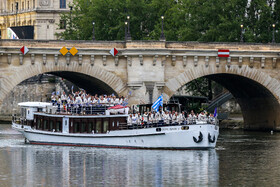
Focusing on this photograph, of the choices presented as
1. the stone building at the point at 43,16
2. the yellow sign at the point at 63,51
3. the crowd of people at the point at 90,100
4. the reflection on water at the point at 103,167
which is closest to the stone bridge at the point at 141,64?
the yellow sign at the point at 63,51

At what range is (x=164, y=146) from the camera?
76.6 m

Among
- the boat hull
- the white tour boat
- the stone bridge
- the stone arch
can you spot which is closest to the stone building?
the stone bridge

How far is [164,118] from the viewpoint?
7700 cm

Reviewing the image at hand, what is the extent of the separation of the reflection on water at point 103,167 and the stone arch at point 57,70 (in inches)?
303

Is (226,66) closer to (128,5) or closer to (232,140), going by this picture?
(232,140)

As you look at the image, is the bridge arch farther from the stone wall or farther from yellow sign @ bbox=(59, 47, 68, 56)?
the stone wall

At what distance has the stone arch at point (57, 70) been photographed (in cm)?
8612

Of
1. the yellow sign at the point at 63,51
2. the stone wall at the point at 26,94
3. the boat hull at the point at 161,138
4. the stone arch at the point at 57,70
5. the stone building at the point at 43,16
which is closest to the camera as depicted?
the boat hull at the point at 161,138

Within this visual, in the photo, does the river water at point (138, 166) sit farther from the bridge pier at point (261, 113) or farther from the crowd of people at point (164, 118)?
the bridge pier at point (261, 113)

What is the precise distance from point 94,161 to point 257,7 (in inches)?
1622

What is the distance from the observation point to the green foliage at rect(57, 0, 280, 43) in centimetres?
10550

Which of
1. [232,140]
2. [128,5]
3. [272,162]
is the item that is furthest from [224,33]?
[272,162]

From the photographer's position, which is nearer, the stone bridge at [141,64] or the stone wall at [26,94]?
the stone bridge at [141,64]

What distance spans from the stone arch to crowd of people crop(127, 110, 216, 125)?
402 inches
